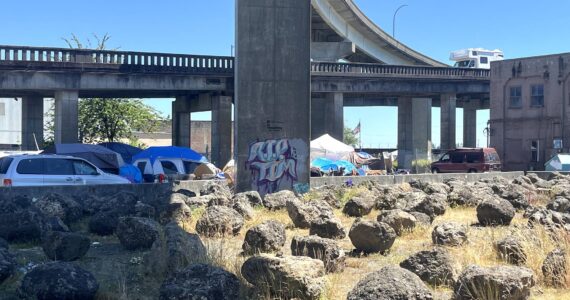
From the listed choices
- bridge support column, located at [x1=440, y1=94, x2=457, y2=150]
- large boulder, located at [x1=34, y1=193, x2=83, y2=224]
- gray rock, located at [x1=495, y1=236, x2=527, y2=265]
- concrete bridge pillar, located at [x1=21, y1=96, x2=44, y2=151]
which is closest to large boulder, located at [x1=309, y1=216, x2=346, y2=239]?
gray rock, located at [x1=495, y1=236, x2=527, y2=265]

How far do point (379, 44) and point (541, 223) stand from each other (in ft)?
171

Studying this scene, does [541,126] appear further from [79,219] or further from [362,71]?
[79,219]

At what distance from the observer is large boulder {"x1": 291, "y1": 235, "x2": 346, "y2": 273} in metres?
8.82

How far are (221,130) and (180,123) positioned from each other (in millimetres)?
7949

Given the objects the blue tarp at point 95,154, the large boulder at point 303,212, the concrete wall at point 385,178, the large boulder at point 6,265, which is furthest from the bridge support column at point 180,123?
the large boulder at point 6,265

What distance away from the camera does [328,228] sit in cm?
1194

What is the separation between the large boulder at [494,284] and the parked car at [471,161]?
32945 millimetres

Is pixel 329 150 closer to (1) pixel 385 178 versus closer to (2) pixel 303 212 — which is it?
(1) pixel 385 178

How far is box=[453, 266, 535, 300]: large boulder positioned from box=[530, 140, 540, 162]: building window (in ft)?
129

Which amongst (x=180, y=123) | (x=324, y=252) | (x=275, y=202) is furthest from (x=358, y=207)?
(x=180, y=123)

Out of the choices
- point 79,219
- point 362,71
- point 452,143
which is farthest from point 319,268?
point 452,143

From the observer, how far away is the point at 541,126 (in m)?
43.5

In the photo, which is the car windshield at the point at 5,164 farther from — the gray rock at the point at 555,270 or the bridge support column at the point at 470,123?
the bridge support column at the point at 470,123

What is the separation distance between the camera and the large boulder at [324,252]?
8823 millimetres
